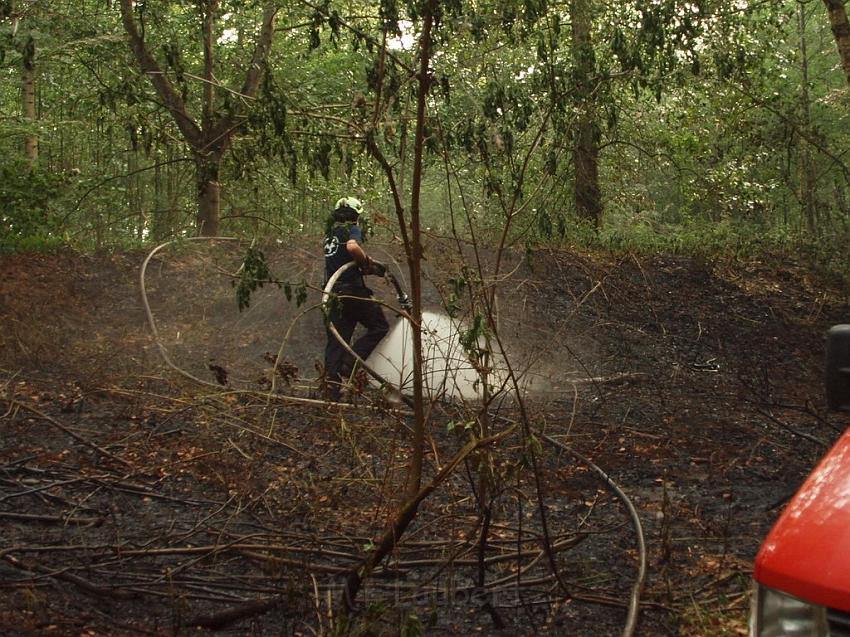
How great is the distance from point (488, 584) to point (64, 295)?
1018 cm

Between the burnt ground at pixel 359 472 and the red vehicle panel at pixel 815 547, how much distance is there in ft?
6.29

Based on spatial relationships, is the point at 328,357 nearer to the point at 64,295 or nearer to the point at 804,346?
the point at 64,295

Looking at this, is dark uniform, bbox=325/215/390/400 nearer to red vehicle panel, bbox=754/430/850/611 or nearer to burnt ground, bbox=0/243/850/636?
burnt ground, bbox=0/243/850/636

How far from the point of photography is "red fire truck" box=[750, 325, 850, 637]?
7.89 ft

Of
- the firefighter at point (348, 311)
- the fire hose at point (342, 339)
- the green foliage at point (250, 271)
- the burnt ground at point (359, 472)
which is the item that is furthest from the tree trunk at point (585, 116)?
the firefighter at point (348, 311)

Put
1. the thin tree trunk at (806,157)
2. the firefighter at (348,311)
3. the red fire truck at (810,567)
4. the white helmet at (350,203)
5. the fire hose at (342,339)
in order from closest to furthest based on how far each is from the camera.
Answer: the red fire truck at (810,567) → the fire hose at (342,339) → the white helmet at (350,203) → the firefighter at (348,311) → the thin tree trunk at (806,157)

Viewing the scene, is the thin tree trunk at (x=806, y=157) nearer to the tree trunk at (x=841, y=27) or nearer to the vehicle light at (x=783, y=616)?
the tree trunk at (x=841, y=27)

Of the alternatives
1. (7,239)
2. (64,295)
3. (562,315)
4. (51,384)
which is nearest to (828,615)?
(51,384)

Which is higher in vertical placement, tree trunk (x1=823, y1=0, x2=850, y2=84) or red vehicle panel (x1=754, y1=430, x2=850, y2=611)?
tree trunk (x1=823, y1=0, x2=850, y2=84)

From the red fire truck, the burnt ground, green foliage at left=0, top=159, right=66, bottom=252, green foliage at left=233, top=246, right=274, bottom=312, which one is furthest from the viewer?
green foliage at left=0, top=159, right=66, bottom=252

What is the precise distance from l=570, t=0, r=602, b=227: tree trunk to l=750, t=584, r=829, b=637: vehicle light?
4.02m

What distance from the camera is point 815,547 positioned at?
252 centimetres

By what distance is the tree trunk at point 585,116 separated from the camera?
6.56 m

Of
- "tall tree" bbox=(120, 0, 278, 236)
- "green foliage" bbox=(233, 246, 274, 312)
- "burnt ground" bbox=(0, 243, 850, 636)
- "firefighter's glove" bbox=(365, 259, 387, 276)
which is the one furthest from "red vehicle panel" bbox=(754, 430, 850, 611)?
"tall tree" bbox=(120, 0, 278, 236)
